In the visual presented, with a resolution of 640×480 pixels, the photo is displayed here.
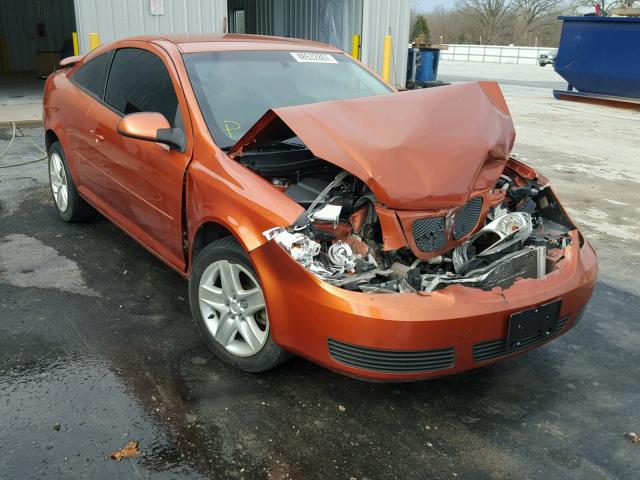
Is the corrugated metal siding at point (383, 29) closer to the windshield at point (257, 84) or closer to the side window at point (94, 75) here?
the side window at point (94, 75)

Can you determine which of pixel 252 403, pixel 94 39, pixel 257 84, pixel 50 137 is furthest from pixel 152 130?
pixel 94 39

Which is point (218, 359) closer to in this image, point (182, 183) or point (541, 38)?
point (182, 183)

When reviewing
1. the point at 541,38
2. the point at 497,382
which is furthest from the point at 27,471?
the point at 541,38

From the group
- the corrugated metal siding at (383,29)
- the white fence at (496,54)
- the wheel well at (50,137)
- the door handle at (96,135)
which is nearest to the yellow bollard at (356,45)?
the corrugated metal siding at (383,29)

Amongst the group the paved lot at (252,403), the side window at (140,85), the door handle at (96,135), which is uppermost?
the side window at (140,85)

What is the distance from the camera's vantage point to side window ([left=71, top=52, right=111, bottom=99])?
449cm

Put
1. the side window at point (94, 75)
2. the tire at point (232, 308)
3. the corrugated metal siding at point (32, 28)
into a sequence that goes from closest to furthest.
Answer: the tire at point (232, 308)
the side window at point (94, 75)
the corrugated metal siding at point (32, 28)

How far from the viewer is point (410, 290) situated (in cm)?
263

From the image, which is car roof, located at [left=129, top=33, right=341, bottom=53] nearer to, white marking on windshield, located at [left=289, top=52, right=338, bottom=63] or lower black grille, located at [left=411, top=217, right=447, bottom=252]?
white marking on windshield, located at [left=289, top=52, right=338, bottom=63]

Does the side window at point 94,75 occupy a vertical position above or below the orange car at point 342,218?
above

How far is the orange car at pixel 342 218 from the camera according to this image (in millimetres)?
2568

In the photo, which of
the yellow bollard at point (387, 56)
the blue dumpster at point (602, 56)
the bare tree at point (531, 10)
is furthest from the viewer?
the bare tree at point (531, 10)

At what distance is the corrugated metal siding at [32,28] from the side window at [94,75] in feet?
56.8

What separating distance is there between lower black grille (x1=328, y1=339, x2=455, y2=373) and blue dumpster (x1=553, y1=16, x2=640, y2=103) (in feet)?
44.5
